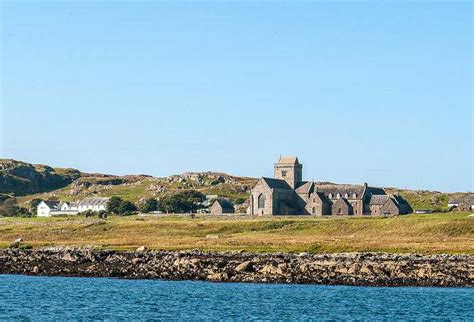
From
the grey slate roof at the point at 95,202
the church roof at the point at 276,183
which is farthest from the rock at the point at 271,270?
the grey slate roof at the point at 95,202

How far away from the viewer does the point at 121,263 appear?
7488cm

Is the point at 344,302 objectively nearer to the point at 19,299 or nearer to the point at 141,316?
the point at 141,316

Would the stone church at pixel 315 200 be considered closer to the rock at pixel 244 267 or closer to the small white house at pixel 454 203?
the small white house at pixel 454 203

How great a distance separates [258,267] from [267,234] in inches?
1538

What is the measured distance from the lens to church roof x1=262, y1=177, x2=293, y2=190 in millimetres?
142375

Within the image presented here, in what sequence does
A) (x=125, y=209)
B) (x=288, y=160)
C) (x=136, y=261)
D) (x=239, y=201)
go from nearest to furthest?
(x=136, y=261) < (x=288, y=160) < (x=125, y=209) < (x=239, y=201)

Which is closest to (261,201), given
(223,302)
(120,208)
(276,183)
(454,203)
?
(276,183)

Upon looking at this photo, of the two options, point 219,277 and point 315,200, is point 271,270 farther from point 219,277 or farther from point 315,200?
point 315,200

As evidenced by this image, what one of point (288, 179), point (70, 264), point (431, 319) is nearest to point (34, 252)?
point (70, 264)

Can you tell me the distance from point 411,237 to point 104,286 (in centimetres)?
4456

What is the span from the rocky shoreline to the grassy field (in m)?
7.78

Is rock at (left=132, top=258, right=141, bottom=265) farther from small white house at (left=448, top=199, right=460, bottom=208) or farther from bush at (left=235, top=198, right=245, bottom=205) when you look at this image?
bush at (left=235, top=198, right=245, bottom=205)

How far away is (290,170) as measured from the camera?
5886 inches

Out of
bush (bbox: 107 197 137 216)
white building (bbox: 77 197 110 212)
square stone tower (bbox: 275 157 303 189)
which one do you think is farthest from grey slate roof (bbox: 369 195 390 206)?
white building (bbox: 77 197 110 212)
